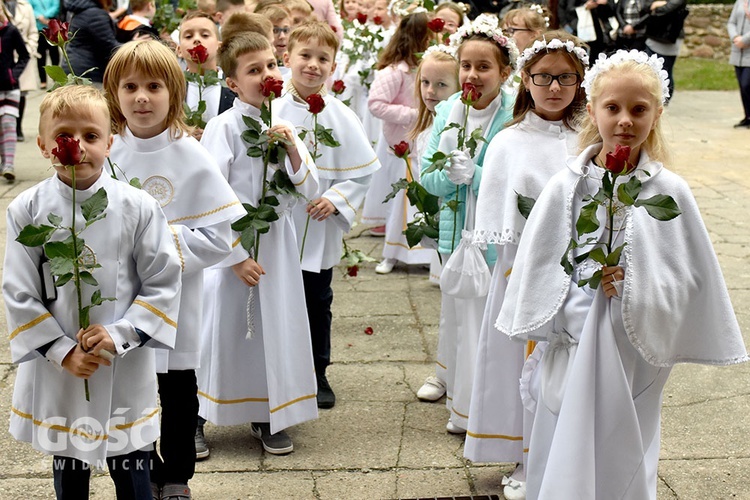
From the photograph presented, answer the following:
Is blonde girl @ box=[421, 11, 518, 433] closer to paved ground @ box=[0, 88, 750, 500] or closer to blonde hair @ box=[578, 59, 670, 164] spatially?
paved ground @ box=[0, 88, 750, 500]

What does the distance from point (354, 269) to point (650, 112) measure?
288cm

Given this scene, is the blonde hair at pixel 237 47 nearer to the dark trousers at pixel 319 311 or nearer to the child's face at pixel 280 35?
the dark trousers at pixel 319 311

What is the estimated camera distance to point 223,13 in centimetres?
748

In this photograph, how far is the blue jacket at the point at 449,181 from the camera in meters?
4.55

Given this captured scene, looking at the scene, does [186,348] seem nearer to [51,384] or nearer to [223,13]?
[51,384]

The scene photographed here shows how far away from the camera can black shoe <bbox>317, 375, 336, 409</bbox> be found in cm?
505

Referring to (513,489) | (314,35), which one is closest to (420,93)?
(314,35)

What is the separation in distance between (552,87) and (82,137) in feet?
5.81

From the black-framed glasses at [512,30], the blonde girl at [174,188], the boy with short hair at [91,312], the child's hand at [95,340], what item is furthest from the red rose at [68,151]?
the black-framed glasses at [512,30]

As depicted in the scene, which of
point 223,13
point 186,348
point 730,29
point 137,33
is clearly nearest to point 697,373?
point 186,348

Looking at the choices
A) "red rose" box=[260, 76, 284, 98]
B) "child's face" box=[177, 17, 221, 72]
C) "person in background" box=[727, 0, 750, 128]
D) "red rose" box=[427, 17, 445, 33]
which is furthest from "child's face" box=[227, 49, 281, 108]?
"person in background" box=[727, 0, 750, 128]

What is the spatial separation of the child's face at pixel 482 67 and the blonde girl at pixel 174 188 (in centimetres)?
131

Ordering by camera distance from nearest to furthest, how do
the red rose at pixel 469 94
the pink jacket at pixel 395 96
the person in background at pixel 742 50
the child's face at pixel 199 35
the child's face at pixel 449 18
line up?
the red rose at pixel 469 94
the child's face at pixel 199 35
the pink jacket at pixel 395 96
the child's face at pixel 449 18
the person in background at pixel 742 50

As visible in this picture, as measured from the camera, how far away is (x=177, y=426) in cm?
381
